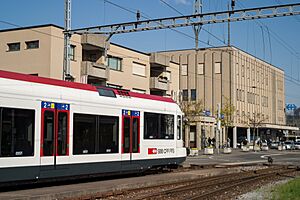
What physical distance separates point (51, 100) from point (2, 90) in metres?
1.94

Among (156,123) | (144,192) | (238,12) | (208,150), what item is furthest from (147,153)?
(208,150)

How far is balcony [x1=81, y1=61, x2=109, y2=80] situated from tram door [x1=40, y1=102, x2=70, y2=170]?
2774 cm

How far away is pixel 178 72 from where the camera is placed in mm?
63469

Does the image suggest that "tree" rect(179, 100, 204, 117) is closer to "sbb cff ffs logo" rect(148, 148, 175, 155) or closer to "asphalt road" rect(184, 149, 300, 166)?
"asphalt road" rect(184, 149, 300, 166)

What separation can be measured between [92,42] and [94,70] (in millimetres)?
2495

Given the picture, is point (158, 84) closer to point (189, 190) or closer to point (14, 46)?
point (14, 46)

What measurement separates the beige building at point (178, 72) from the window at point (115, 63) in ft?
0.33

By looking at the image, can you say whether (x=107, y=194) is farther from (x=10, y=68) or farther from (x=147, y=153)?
(x=10, y=68)

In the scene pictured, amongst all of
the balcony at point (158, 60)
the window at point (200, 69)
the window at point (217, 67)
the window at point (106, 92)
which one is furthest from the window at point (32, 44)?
the window at point (200, 69)

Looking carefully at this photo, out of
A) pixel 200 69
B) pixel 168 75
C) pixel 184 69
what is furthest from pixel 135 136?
pixel 184 69

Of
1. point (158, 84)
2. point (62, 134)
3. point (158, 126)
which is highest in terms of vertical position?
point (158, 84)

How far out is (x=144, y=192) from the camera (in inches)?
613

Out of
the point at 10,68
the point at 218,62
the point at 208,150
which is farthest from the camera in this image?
the point at 218,62

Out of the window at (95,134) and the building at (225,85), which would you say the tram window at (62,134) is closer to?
the window at (95,134)
